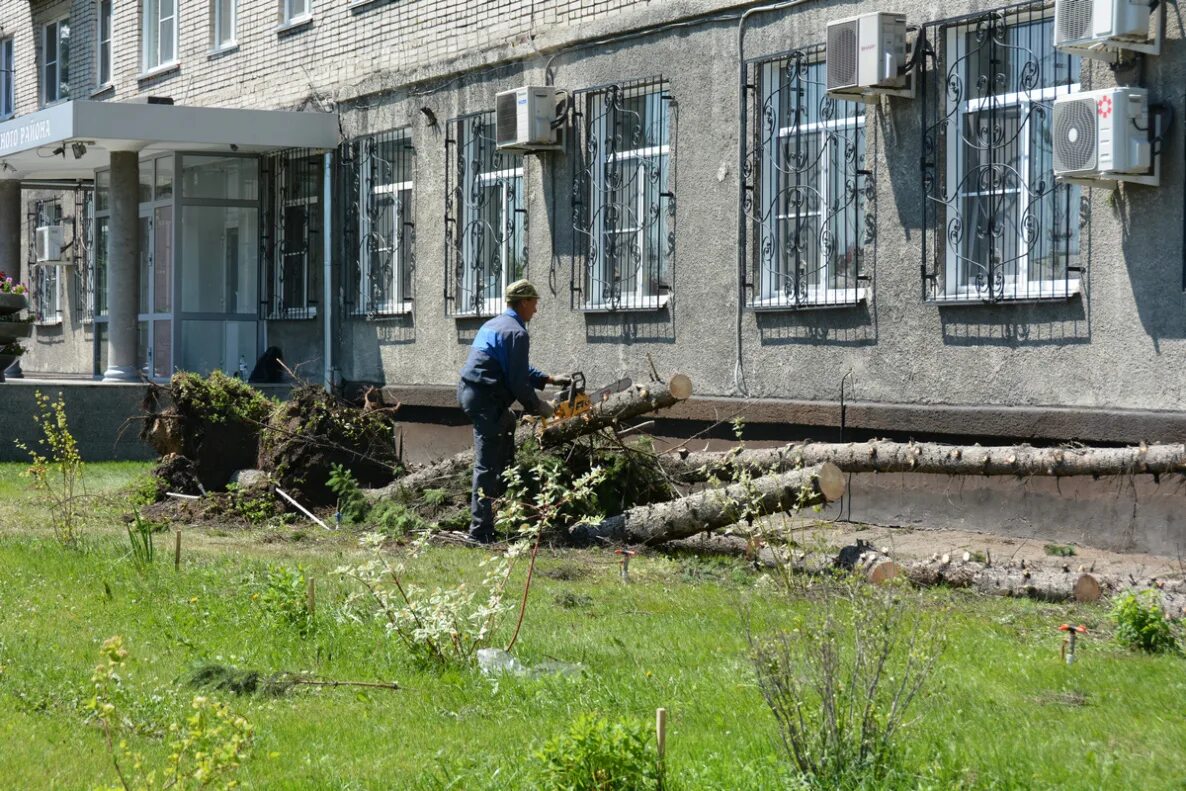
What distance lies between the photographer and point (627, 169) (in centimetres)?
Result: 1415

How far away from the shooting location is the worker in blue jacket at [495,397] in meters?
11.1

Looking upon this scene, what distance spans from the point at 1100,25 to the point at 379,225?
33.4 ft

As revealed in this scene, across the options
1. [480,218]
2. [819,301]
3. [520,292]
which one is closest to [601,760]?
[520,292]

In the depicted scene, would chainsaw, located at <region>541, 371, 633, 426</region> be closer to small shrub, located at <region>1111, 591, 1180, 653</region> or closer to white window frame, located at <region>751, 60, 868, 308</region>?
white window frame, located at <region>751, 60, 868, 308</region>

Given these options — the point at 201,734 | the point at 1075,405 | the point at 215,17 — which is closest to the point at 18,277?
the point at 215,17

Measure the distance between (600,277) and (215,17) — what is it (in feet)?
32.9

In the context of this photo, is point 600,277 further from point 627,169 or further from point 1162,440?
point 1162,440

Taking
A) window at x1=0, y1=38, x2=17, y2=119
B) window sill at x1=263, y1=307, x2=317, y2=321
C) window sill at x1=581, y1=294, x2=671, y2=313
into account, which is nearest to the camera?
window sill at x1=581, y1=294, x2=671, y2=313

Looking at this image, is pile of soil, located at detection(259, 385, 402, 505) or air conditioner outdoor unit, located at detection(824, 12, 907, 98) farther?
pile of soil, located at detection(259, 385, 402, 505)

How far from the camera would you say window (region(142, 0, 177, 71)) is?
23.1 metres

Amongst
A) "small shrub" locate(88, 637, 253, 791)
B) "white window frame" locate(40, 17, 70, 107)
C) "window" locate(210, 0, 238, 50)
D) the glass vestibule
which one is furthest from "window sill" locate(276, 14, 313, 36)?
"small shrub" locate(88, 637, 253, 791)

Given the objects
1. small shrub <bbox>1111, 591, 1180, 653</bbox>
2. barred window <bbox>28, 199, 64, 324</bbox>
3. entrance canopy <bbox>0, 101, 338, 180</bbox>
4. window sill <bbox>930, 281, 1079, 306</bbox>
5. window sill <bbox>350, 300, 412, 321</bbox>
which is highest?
entrance canopy <bbox>0, 101, 338, 180</bbox>

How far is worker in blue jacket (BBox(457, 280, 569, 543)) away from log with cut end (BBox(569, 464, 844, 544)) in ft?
2.25

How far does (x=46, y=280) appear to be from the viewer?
2703 cm
